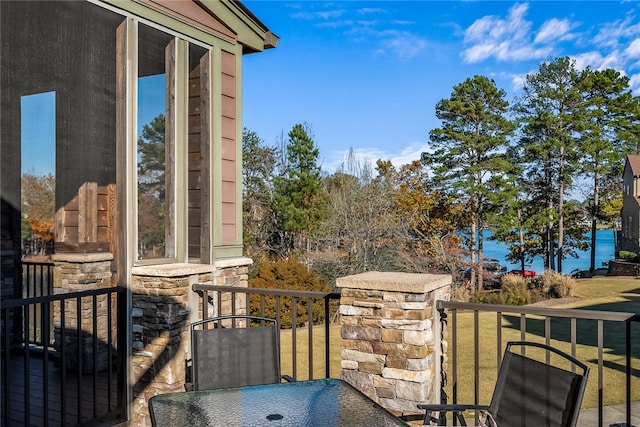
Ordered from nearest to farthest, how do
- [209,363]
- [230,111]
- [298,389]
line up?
[298,389], [209,363], [230,111]

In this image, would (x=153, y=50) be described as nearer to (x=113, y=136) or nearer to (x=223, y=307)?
(x=113, y=136)

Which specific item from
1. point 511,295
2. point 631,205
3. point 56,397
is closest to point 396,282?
point 56,397

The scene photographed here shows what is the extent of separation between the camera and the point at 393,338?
2865 mm

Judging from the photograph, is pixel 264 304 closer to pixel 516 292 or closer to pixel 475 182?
pixel 516 292

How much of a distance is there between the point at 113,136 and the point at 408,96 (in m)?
18.2

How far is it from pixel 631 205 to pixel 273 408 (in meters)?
23.7

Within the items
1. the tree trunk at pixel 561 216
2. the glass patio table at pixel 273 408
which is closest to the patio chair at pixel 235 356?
the glass patio table at pixel 273 408

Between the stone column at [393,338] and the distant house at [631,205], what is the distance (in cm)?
2065

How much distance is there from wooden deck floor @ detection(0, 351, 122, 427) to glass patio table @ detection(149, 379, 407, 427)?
1.69m

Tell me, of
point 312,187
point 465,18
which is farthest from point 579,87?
point 312,187

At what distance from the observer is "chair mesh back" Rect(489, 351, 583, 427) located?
176 cm

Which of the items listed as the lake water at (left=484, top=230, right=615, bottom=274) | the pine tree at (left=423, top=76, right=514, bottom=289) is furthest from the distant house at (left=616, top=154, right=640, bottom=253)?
the pine tree at (left=423, top=76, right=514, bottom=289)

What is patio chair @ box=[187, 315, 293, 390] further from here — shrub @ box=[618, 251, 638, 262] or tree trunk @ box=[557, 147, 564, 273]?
shrub @ box=[618, 251, 638, 262]

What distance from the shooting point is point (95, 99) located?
410 cm
